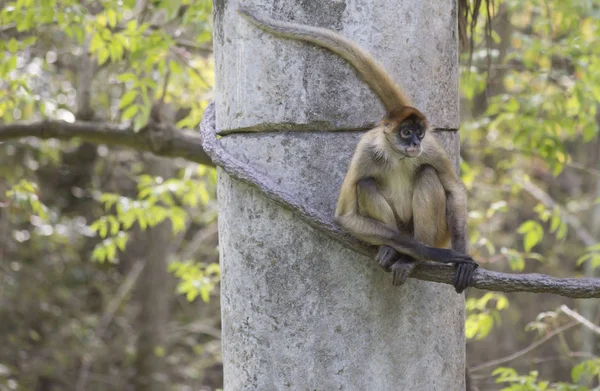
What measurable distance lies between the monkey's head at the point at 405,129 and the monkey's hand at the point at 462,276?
18.1 inches

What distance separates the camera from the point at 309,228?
2.58 meters

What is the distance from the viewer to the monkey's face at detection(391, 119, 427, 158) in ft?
8.33

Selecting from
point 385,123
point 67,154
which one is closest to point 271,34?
point 385,123

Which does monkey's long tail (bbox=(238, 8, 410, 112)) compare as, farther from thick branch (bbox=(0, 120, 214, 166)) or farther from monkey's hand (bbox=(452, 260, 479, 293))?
thick branch (bbox=(0, 120, 214, 166))

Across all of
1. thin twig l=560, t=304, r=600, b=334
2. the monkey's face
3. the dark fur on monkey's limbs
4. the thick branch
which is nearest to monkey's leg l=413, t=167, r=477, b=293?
the monkey's face

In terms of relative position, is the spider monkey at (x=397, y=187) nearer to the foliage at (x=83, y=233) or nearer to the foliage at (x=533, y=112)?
the foliage at (x=533, y=112)

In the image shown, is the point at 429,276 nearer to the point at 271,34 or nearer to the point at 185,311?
the point at 271,34

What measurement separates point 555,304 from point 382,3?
1223 centimetres

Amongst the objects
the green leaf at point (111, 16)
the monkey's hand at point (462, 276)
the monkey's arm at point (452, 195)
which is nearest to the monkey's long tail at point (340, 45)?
the monkey's arm at point (452, 195)

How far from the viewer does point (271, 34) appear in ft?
8.43

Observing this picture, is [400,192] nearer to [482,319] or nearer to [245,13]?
[245,13]

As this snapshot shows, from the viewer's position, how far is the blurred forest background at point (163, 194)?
512cm

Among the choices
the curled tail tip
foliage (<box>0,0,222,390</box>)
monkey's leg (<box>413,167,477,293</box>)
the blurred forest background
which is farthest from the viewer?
foliage (<box>0,0,222,390</box>)

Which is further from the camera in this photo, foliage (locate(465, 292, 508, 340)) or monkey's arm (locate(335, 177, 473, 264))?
foliage (locate(465, 292, 508, 340))
